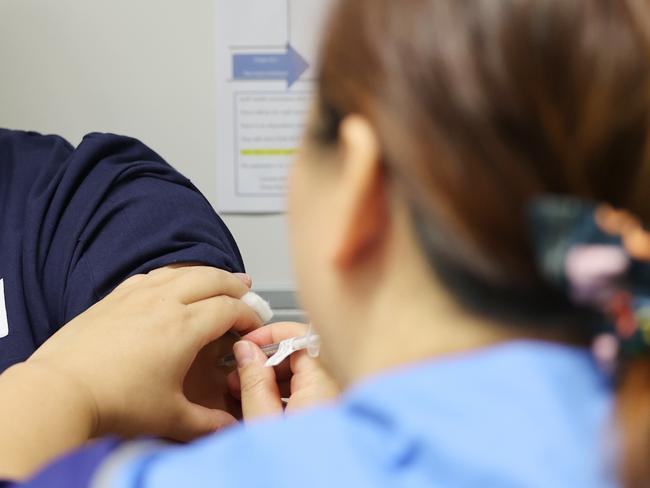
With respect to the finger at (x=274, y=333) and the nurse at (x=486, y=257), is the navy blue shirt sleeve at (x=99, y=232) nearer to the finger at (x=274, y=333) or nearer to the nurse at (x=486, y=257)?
the finger at (x=274, y=333)

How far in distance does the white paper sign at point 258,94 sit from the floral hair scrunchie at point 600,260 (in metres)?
1.16

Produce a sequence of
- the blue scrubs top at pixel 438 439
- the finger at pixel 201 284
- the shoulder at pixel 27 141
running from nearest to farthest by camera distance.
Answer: the blue scrubs top at pixel 438 439 → the finger at pixel 201 284 → the shoulder at pixel 27 141

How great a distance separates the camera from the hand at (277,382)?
768mm

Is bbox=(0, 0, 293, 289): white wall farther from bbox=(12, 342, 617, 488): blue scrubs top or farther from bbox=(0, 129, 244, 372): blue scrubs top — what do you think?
bbox=(12, 342, 617, 488): blue scrubs top

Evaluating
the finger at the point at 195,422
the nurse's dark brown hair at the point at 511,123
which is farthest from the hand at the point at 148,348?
the nurse's dark brown hair at the point at 511,123

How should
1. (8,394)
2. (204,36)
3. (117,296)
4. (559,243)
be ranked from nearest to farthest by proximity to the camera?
(559,243), (8,394), (117,296), (204,36)

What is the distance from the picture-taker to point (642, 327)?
392mm

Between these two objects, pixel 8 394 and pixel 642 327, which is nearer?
pixel 642 327

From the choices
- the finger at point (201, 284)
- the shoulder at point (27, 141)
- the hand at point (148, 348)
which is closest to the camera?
the hand at point (148, 348)

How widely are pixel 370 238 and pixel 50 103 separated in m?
1.25

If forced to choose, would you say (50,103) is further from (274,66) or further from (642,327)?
(642,327)

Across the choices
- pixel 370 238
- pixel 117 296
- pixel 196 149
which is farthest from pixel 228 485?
pixel 196 149

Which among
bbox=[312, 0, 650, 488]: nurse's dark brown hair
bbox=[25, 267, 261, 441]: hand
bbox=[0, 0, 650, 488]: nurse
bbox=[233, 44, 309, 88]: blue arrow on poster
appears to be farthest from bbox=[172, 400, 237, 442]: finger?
bbox=[233, 44, 309, 88]: blue arrow on poster

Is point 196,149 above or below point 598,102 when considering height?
below
